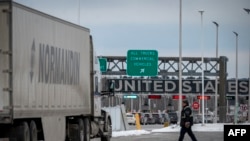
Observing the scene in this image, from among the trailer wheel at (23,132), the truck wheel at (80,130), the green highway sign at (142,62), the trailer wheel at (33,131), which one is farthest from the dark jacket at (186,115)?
the green highway sign at (142,62)

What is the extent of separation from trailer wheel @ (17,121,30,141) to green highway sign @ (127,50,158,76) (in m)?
34.1

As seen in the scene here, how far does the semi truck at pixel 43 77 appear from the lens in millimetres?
16484

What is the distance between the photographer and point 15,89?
54.3 feet

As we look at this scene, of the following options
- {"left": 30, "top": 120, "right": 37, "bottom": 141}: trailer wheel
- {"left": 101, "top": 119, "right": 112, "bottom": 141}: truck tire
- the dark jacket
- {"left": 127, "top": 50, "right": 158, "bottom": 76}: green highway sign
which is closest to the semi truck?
{"left": 30, "top": 120, "right": 37, "bottom": 141}: trailer wheel

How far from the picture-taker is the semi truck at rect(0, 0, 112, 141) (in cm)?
1648

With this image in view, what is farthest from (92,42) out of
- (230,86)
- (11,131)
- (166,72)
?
(230,86)

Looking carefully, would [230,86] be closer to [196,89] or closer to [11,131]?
[196,89]

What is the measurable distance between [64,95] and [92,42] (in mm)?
4618

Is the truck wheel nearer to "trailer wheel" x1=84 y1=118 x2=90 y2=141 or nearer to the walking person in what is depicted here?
"trailer wheel" x1=84 y1=118 x2=90 y2=141

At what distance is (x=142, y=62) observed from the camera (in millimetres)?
52156

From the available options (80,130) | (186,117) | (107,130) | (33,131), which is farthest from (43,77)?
(107,130)

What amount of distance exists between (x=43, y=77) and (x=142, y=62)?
110 ft

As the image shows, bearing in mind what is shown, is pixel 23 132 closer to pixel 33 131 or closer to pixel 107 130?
pixel 33 131

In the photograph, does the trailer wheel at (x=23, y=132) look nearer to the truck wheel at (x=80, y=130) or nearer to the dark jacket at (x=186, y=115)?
the truck wheel at (x=80, y=130)
